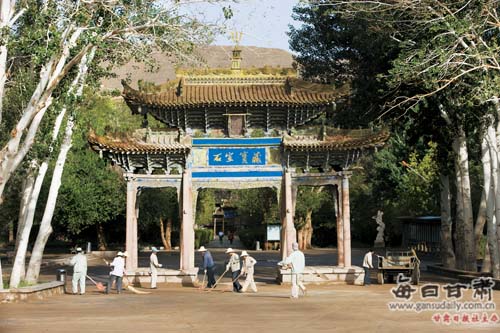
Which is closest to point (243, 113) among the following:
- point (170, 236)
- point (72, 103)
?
point (72, 103)

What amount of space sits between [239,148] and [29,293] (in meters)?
9.47

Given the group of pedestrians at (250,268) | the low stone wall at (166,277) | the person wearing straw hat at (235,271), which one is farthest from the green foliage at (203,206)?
the person wearing straw hat at (235,271)

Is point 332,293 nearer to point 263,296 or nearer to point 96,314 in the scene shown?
point 263,296

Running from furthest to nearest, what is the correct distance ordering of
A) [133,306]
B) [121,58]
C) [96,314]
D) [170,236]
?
[170,236], [121,58], [133,306], [96,314]

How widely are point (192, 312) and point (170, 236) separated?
46021 mm

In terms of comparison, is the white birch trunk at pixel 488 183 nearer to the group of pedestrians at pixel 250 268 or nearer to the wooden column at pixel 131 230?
the group of pedestrians at pixel 250 268

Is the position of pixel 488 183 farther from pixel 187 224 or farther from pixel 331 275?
pixel 187 224

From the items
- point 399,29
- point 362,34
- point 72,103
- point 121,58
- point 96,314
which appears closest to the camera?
point 96,314

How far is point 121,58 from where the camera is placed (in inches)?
944

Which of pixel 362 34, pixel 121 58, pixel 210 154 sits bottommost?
pixel 210 154

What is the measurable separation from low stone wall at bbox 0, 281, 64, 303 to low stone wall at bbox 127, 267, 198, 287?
3.33 m

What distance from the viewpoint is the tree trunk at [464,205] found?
2873 cm

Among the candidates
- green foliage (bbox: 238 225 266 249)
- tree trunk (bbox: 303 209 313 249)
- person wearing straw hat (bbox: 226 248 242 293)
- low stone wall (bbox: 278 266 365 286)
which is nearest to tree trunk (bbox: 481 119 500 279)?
low stone wall (bbox: 278 266 365 286)

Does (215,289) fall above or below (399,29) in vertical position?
below
